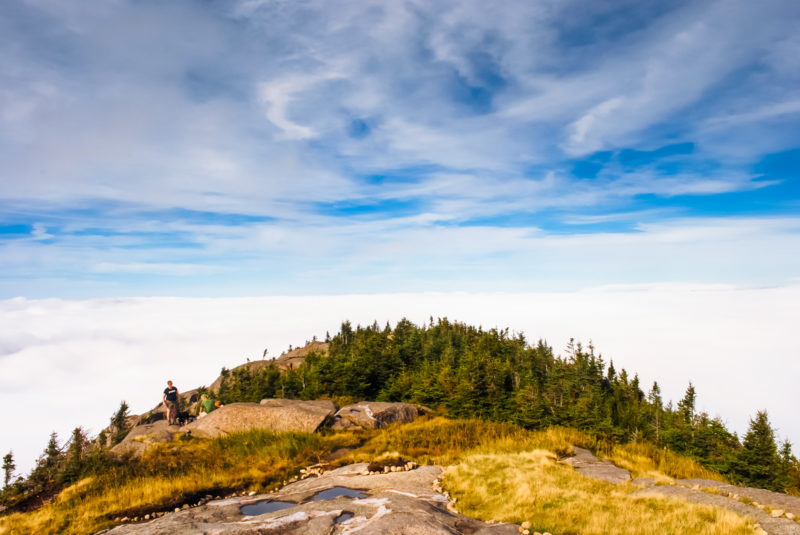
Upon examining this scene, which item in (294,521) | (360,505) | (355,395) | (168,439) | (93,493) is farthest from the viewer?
(355,395)

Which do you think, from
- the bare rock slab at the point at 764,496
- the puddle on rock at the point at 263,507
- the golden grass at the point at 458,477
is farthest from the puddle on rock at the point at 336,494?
the bare rock slab at the point at 764,496

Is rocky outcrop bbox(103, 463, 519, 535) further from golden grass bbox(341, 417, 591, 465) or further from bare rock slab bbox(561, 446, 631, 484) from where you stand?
bare rock slab bbox(561, 446, 631, 484)

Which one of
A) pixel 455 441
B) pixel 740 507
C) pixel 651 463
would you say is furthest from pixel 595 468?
pixel 455 441

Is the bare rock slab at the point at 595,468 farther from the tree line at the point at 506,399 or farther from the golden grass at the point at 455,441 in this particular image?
the tree line at the point at 506,399

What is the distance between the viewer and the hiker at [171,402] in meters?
24.8

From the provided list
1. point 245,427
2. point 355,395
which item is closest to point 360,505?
point 245,427

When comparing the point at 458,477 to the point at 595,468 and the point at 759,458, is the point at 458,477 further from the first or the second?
the point at 759,458

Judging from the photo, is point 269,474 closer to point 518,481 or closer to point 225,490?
point 225,490

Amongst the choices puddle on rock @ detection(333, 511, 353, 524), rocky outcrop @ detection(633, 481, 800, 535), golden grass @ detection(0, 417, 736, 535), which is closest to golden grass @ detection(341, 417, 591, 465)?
golden grass @ detection(0, 417, 736, 535)

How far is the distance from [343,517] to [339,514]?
0.45ft

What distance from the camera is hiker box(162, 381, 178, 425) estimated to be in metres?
24.8

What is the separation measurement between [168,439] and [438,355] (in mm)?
40812

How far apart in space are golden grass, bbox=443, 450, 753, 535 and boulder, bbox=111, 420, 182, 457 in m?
16.7

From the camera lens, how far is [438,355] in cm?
5834
